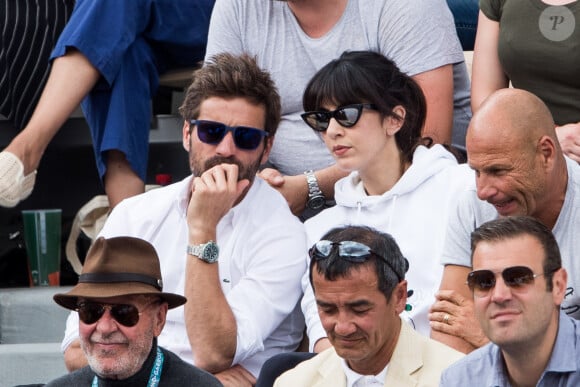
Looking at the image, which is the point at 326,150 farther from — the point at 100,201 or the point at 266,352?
the point at 100,201

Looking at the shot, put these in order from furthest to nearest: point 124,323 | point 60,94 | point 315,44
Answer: point 60,94
point 315,44
point 124,323

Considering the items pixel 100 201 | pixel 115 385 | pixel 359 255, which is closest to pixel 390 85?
pixel 359 255

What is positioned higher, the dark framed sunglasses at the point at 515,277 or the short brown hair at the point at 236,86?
the short brown hair at the point at 236,86

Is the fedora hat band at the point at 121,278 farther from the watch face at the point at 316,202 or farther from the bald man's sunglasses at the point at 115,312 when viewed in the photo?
the watch face at the point at 316,202

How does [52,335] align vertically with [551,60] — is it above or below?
below

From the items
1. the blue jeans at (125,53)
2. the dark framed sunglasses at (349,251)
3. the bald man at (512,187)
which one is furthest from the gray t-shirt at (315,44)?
the dark framed sunglasses at (349,251)

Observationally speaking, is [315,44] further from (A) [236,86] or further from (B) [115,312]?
(B) [115,312]

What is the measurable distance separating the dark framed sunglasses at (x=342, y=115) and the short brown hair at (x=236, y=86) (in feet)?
0.80

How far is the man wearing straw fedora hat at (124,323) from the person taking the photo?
374 cm

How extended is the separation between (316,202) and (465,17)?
133cm

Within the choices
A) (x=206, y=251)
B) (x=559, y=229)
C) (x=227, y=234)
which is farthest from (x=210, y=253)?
(x=559, y=229)

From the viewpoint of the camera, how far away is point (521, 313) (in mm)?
3326

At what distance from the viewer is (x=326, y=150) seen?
500cm

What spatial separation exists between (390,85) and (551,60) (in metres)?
0.58
